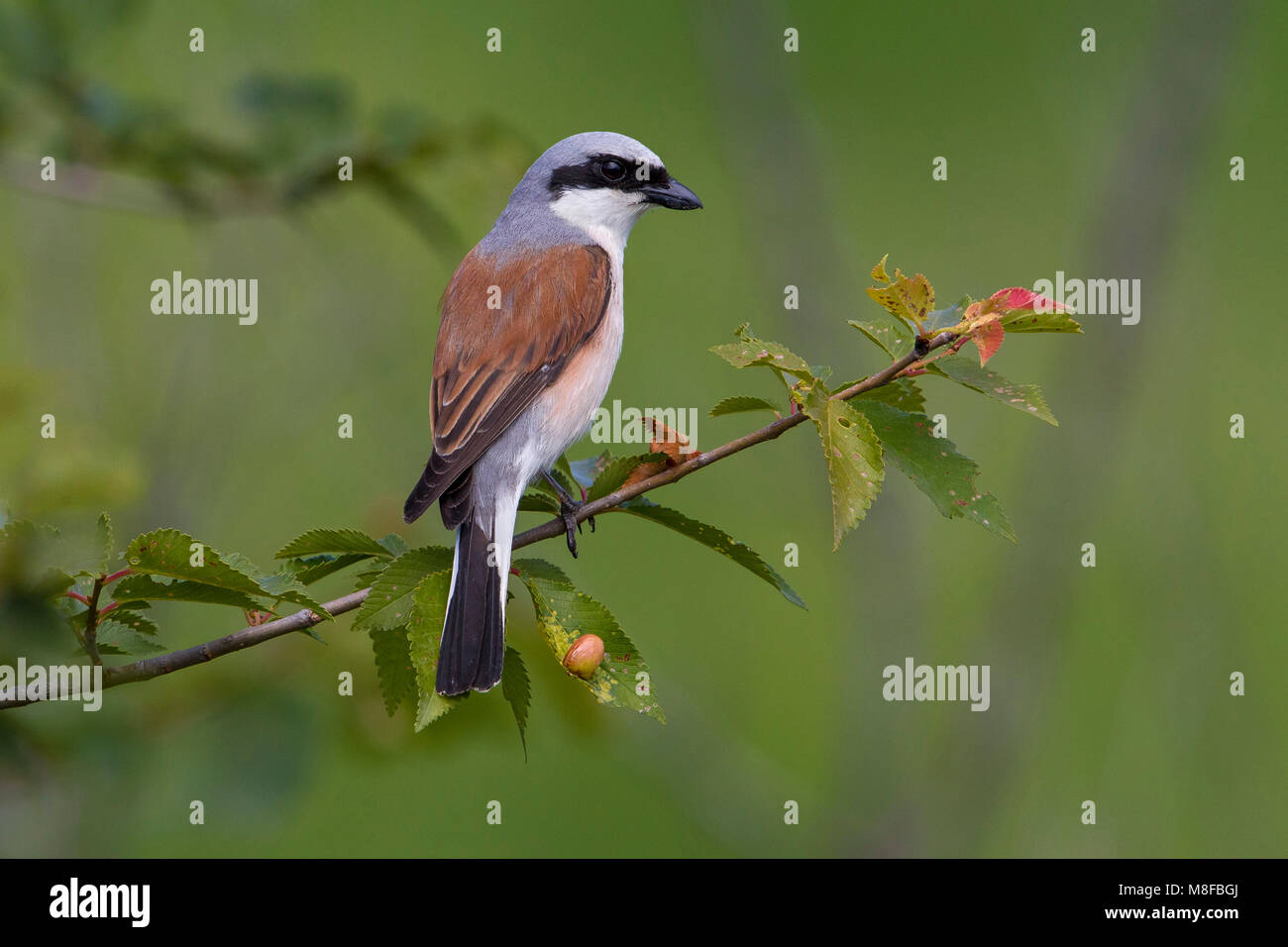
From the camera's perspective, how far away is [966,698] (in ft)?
16.3

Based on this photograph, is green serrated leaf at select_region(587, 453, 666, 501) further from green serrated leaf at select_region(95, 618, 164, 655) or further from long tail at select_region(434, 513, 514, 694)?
green serrated leaf at select_region(95, 618, 164, 655)

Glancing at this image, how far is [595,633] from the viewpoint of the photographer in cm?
251

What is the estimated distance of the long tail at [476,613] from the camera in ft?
8.15

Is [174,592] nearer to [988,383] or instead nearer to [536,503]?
[536,503]

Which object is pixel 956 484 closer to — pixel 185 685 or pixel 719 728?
pixel 185 685

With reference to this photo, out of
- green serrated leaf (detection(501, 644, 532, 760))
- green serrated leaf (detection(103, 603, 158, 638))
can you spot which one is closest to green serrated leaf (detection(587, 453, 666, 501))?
green serrated leaf (detection(501, 644, 532, 760))

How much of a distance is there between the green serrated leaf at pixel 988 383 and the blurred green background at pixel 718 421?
1.43 m

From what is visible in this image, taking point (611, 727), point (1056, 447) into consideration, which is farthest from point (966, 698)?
point (611, 727)

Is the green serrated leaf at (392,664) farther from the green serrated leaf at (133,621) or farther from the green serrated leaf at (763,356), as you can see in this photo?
the green serrated leaf at (763,356)

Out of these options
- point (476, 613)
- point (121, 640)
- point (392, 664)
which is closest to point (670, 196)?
point (476, 613)

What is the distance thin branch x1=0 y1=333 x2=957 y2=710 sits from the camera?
2201 millimetres

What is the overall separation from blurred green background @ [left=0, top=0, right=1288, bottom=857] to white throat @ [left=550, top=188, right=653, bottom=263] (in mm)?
373

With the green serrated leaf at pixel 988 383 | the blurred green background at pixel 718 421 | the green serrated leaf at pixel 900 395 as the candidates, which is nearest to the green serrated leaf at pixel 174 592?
the blurred green background at pixel 718 421

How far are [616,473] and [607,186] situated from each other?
194 centimetres
